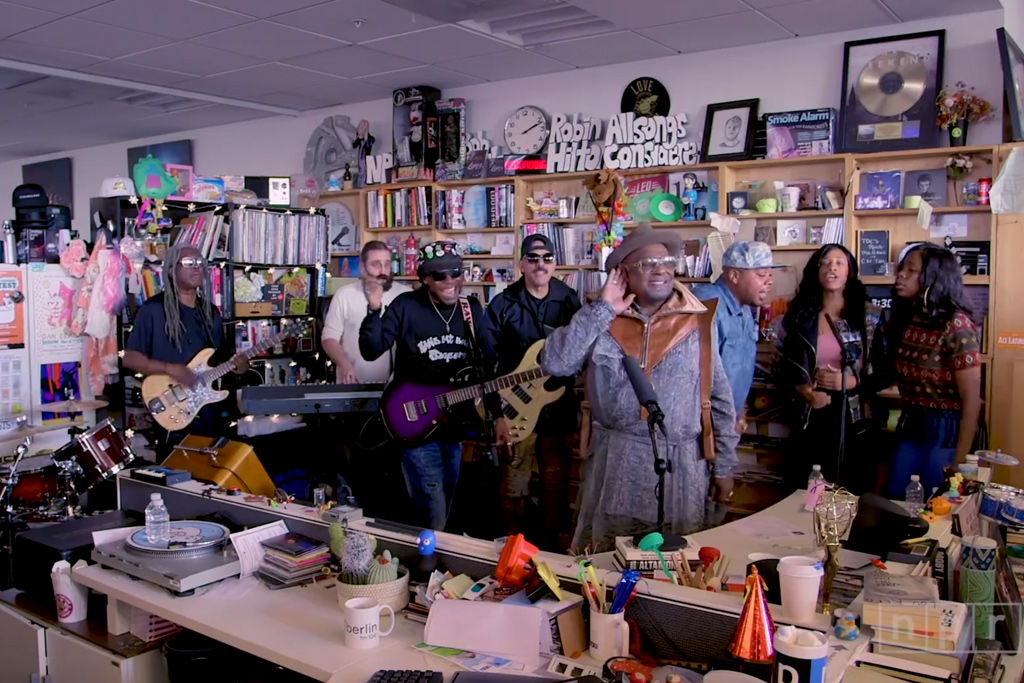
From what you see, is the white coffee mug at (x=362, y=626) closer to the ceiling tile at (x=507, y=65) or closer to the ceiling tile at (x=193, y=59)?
the ceiling tile at (x=507, y=65)

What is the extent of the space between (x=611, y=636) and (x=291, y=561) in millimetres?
954

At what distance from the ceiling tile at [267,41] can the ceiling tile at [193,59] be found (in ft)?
0.45

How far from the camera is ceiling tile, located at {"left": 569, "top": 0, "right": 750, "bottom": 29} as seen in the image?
4.47 metres

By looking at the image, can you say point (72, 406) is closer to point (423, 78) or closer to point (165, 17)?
point (165, 17)

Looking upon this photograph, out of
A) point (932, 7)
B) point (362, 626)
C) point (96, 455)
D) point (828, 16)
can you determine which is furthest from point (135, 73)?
point (362, 626)

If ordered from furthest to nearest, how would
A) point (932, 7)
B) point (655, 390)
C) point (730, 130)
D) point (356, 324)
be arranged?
A: point (730, 130)
point (356, 324)
point (932, 7)
point (655, 390)

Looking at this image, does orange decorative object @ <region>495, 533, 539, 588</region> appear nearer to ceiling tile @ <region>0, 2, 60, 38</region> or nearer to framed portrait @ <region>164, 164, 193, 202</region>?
framed portrait @ <region>164, 164, 193, 202</region>

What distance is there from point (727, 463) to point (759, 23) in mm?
2970

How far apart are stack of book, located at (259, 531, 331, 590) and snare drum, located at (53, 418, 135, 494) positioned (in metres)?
1.62

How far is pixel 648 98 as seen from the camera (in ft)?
18.7

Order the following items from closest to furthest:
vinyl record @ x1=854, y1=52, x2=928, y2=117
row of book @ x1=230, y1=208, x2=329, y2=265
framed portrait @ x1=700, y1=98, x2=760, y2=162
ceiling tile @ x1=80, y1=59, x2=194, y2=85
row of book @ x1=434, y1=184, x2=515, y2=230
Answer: vinyl record @ x1=854, y1=52, x2=928, y2=117 < framed portrait @ x1=700, y1=98, x2=760, y2=162 < row of book @ x1=230, y1=208, x2=329, y2=265 < ceiling tile @ x1=80, y1=59, x2=194, y2=85 < row of book @ x1=434, y1=184, x2=515, y2=230

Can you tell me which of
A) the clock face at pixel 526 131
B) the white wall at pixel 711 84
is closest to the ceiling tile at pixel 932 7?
the white wall at pixel 711 84

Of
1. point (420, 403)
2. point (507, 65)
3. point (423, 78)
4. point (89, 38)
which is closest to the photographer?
point (420, 403)

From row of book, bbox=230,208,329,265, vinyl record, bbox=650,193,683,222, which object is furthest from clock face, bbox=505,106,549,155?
row of book, bbox=230,208,329,265
